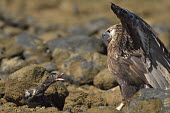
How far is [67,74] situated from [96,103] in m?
3.63

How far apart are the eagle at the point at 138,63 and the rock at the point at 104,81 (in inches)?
101

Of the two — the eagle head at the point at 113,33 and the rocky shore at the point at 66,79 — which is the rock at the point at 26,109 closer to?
the rocky shore at the point at 66,79

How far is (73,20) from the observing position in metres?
34.9

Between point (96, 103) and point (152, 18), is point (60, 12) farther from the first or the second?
point (96, 103)

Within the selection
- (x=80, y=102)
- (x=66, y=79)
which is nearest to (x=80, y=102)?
(x=80, y=102)

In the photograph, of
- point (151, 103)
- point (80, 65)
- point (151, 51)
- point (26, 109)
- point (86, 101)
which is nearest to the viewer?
point (151, 103)

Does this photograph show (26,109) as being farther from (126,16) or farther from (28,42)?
(28,42)

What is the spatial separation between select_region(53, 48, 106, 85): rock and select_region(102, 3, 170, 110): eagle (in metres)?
3.63

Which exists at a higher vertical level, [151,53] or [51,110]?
[151,53]

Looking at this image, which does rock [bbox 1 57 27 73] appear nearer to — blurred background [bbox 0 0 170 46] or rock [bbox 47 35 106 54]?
rock [bbox 47 35 106 54]

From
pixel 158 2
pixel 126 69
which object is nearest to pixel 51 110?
pixel 126 69

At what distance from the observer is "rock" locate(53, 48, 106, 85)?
11367 mm

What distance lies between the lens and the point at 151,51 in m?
7.46

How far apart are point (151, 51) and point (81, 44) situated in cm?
667
